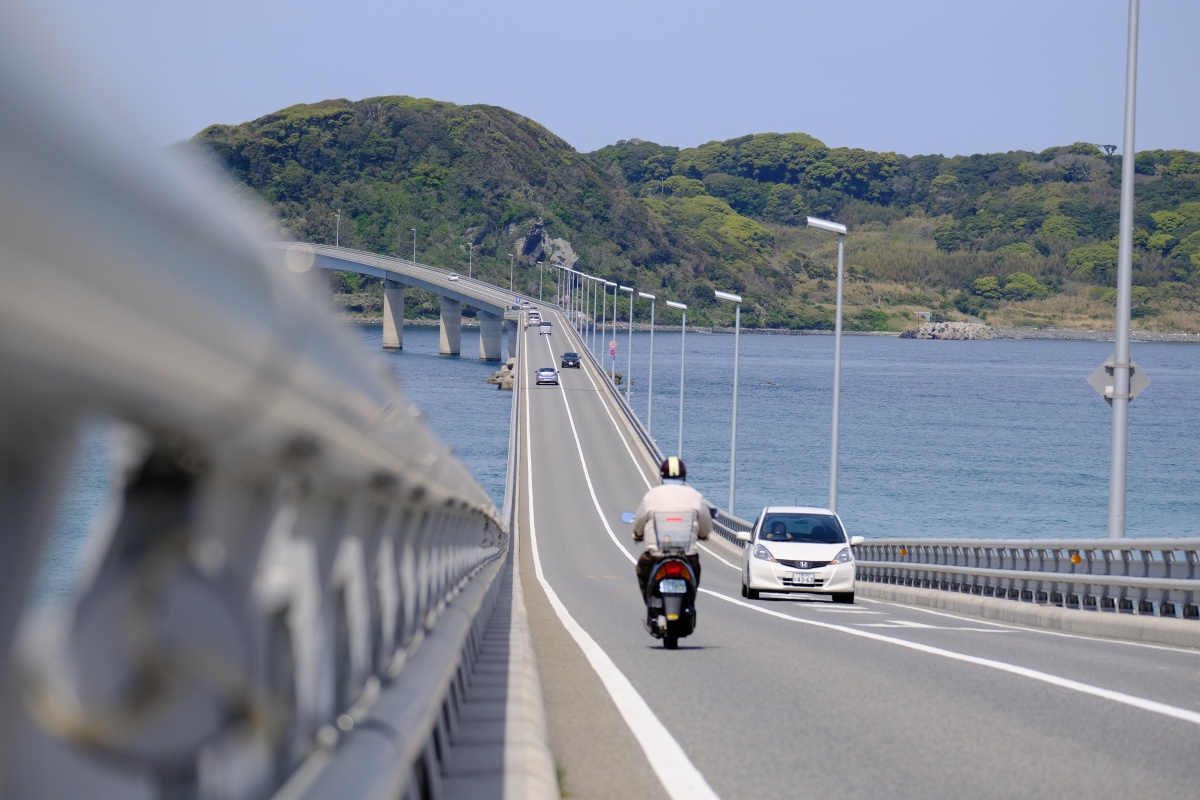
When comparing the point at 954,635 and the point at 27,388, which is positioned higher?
the point at 27,388

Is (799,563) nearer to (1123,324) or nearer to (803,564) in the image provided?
(803,564)

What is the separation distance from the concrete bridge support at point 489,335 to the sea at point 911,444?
430 centimetres

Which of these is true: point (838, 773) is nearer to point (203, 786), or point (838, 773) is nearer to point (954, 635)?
point (203, 786)

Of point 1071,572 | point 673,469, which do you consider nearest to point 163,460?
point 673,469

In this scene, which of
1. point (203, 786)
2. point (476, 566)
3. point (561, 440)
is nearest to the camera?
point (203, 786)

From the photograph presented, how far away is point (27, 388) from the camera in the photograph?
1258 millimetres

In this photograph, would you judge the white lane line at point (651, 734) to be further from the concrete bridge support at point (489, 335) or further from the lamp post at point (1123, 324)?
the concrete bridge support at point (489, 335)

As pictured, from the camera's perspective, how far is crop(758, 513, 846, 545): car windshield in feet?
82.4

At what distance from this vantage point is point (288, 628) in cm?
274

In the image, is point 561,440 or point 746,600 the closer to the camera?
point 746,600

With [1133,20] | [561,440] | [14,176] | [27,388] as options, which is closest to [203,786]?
[27,388]

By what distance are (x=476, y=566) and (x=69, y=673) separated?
10827 mm

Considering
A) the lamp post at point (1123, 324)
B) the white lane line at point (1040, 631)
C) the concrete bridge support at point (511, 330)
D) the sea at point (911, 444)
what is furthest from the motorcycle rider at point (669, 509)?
the concrete bridge support at point (511, 330)

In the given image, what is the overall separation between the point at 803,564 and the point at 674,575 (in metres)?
11.6
